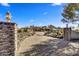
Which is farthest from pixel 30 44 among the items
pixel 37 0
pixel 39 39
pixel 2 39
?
pixel 37 0

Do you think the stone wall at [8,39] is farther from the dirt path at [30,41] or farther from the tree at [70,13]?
the tree at [70,13]

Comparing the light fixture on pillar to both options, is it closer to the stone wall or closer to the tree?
the stone wall

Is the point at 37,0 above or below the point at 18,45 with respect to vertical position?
above

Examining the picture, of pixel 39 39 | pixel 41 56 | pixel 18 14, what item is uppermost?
pixel 18 14

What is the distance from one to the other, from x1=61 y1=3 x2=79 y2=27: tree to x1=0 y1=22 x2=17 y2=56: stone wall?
0.89 m

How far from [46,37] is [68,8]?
63 centimetres

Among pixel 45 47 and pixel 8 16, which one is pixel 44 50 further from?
pixel 8 16

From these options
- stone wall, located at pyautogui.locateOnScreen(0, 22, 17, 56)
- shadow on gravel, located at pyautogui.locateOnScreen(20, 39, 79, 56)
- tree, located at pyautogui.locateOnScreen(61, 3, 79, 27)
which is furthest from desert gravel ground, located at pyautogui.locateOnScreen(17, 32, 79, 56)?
tree, located at pyautogui.locateOnScreen(61, 3, 79, 27)

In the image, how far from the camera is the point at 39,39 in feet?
13.8

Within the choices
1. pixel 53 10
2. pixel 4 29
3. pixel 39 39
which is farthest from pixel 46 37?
pixel 4 29

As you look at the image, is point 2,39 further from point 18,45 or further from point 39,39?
point 39,39

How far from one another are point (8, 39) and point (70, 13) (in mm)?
1164

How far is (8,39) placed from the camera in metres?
4.18

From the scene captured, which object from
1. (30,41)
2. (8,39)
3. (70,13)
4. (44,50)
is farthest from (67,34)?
(8,39)
